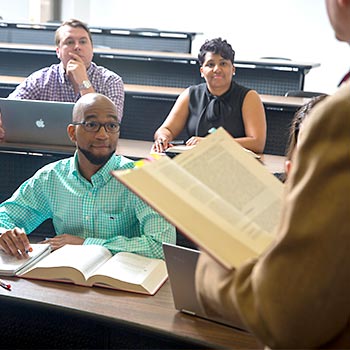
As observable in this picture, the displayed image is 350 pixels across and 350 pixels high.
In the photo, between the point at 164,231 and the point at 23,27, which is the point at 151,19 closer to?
the point at 23,27

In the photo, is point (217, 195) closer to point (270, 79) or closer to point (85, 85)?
point (85, 85)

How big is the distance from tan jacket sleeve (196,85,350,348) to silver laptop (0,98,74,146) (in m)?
2.19

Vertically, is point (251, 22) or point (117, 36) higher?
point (251, 22)

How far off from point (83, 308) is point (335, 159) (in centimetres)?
104

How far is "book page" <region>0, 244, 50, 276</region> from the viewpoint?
1917 mm

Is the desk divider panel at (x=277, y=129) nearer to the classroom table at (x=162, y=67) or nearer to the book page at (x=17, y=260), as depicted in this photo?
the classroom table at (x=162, y=67)

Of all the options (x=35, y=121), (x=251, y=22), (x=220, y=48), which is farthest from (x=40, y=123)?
(x=251, y=22)

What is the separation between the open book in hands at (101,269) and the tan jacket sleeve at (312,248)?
38.6 inches

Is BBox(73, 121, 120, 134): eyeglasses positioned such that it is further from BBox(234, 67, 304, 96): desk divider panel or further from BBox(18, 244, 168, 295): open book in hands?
BBox(234, 67, 304, 96): desk divider panel

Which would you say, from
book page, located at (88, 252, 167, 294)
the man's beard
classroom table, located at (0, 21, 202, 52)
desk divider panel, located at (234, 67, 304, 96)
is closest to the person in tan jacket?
book page, located at (88, 252, 167, 294)

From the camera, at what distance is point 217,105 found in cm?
363

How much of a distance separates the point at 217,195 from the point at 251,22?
747 cm

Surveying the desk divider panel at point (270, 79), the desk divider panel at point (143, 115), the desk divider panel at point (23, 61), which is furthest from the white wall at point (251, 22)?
the desk divider panel at point (143, 115)

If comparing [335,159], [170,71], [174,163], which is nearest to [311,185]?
[335,159]
